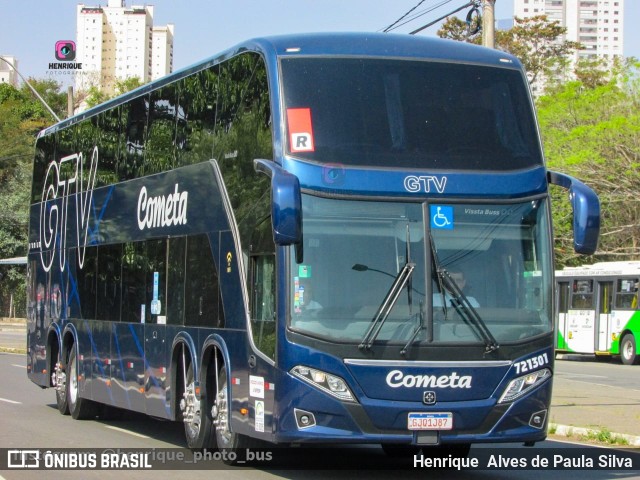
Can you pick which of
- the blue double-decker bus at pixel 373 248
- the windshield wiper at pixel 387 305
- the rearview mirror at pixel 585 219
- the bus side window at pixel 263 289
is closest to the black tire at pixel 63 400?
the blue double-decker bus at pixel 373 248

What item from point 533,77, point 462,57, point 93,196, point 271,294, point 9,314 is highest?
point 533,77

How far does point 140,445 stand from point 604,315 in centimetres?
2585

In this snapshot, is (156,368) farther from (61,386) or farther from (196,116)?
(61,386)

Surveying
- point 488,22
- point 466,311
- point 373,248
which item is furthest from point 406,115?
point 488,22

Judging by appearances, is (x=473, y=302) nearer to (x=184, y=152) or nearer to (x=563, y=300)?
(x=184, y=152)

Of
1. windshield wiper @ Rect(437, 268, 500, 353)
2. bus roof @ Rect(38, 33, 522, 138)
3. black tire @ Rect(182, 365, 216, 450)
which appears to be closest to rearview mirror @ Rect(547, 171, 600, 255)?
windshield wiper @ Rect(437, 268, 500, 353)

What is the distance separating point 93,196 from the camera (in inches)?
685

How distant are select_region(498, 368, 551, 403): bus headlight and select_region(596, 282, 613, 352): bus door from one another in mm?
27343

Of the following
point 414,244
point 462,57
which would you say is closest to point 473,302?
point 414,244

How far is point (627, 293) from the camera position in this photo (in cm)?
3638

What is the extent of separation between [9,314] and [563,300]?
38567 millimetres

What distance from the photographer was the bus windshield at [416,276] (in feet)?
33.8

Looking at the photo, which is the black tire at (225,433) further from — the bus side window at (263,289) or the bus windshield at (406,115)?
the bus windshield at (406,115)

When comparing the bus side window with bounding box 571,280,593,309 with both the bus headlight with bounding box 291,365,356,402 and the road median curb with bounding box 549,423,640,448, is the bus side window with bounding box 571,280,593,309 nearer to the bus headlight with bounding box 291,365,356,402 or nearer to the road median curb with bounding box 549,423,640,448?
the road median curb with bounding box 549,423,640,448
